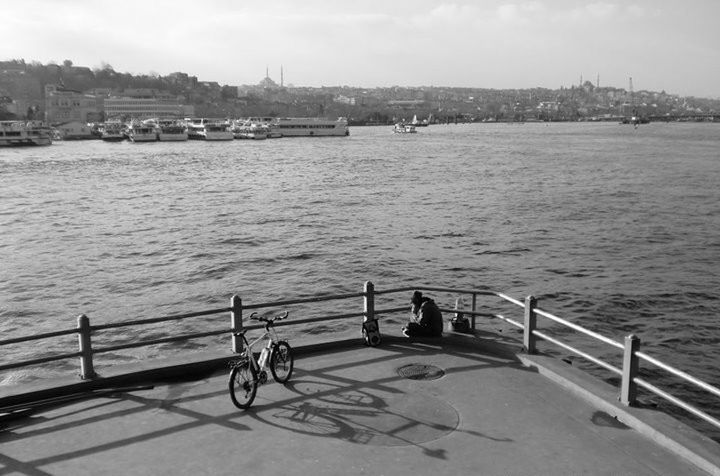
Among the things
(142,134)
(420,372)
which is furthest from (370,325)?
(142,134)

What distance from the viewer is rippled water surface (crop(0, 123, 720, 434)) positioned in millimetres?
23188

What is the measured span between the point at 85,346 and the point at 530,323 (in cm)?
685

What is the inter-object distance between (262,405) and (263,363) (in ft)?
1.91

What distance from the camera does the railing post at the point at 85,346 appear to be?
9.02 metres

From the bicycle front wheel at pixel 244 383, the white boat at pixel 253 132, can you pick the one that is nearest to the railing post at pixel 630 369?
the bicycle front wheel at pixel 244 383

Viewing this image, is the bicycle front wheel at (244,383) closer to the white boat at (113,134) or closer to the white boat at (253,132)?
the white boat at (253,132)

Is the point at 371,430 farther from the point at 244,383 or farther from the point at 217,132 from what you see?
the point at 217,132

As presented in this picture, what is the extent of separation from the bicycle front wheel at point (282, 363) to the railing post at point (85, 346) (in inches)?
105

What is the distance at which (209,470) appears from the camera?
7.04 metres

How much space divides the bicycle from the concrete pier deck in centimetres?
18

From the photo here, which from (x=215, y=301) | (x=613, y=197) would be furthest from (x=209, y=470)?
(x=613, y=197)

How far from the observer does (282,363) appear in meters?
9.37

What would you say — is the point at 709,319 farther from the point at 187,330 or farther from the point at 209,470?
the point at 209,470

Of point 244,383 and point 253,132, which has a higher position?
point 253,132
